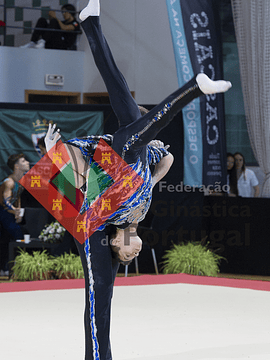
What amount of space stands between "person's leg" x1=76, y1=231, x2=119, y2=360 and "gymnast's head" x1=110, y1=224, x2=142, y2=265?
0.12 ft

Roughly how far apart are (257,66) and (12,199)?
3450mm

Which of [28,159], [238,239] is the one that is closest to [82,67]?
[28,159]

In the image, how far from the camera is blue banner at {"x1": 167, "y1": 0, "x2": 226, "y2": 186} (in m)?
6.22

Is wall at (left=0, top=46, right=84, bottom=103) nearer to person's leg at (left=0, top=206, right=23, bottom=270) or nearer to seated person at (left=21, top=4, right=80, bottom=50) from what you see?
seated person at (left=21, top=4, right=80, bottom=50)

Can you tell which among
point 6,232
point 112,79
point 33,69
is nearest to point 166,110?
point 112,79

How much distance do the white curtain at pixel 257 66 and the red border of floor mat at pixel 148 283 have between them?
1.51m

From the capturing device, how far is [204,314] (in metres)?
3.92

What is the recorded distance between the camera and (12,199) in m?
5.80

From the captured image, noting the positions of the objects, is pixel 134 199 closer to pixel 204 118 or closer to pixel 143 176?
pixel 143 176

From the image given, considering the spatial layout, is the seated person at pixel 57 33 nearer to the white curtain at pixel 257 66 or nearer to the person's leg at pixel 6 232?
the white curtain at pixel 257 66

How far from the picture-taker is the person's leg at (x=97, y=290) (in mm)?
2262

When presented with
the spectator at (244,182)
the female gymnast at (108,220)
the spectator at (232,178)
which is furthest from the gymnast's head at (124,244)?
the spectator at (244,182)

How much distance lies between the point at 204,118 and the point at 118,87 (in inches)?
166

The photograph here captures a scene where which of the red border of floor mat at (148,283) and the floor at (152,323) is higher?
the red border of floor mat at (148,283)
